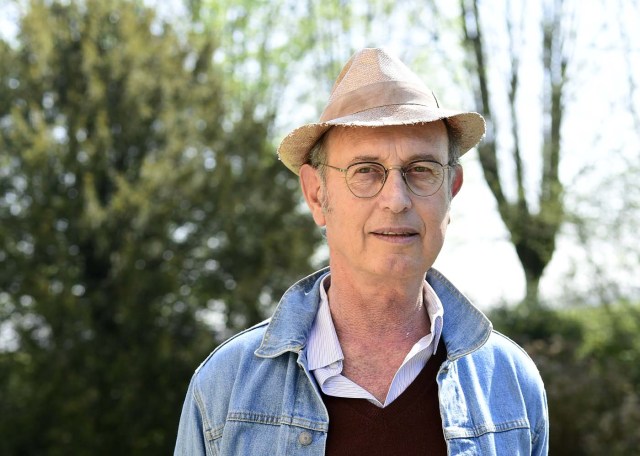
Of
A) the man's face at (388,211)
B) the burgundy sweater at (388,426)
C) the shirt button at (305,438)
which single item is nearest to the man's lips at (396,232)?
the man's face at (388,211)

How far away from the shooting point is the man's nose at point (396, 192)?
228cm

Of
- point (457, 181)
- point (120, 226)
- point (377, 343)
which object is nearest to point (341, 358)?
point (377, 343)

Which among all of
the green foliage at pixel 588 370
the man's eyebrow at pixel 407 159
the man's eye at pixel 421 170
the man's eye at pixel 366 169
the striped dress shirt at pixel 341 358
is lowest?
the green foliage at pixel 588 370

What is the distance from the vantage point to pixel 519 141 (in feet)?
45.2

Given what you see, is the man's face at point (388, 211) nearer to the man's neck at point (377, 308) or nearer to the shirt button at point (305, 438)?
the man's neck at point (377, 308)

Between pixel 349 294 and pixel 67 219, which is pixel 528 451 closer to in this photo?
pixel 349 294

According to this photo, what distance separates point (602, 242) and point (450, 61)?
5.66 metres

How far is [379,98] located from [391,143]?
151 mm

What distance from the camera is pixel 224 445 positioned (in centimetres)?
227

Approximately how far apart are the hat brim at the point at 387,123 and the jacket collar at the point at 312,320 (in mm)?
381

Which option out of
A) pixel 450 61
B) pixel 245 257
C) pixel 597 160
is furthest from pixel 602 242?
pixel 450 61

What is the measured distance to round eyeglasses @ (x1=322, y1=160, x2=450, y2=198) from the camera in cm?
233

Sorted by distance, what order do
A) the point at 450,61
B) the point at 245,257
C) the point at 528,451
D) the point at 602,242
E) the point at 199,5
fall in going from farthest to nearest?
1. the point at 199,5
2. the point at 450,61
3. the point at 245,257
4. the point at 602,242
5. the point at 528,451

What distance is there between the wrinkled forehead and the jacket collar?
0.41 m
